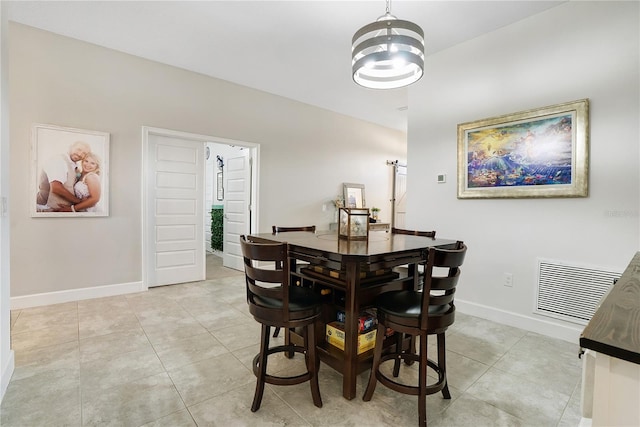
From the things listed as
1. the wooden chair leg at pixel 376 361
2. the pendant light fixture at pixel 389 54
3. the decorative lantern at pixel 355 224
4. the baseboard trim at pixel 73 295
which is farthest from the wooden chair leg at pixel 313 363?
the baseboard trim at pixel 73 295

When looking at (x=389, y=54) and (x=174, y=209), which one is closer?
(x=389, y=54)

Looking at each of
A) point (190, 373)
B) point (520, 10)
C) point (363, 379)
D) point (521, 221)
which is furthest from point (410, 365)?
point (520, 10)

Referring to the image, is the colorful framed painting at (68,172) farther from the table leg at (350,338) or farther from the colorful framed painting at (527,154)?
the colorful framed painting at (527,154)

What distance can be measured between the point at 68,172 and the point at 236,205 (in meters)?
2.30

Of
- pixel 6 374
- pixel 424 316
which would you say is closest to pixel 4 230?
pixel 6 374

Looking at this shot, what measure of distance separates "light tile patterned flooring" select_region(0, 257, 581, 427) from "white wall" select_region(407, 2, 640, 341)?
0.53 m

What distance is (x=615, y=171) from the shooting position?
237cm

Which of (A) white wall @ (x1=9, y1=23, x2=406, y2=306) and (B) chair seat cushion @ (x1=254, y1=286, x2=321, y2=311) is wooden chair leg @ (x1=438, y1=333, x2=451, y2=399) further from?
(A) white wall @ (x1=9, y1=23, x2=406, y2=306)

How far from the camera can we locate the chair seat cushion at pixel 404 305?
1.58 m

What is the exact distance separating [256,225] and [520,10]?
410 cm

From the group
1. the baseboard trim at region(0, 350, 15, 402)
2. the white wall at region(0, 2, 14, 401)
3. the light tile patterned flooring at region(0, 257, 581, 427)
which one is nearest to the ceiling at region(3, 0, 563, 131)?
the white wall at region(0, 2, 14, 401)

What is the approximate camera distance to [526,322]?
282cm

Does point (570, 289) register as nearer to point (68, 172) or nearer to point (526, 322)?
A: point (526, 322)

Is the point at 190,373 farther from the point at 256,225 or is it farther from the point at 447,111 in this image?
the point at 447,111
